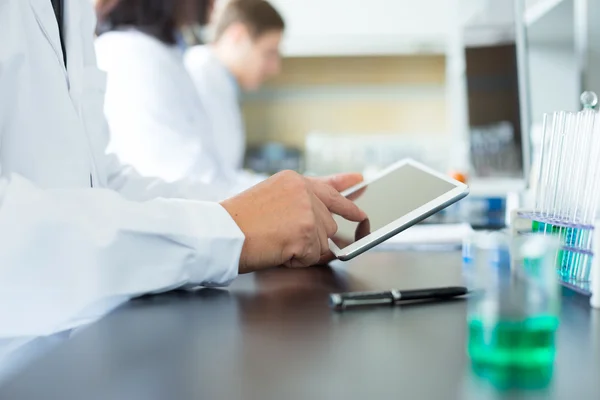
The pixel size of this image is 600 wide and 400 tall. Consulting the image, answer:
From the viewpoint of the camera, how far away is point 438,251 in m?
1.11

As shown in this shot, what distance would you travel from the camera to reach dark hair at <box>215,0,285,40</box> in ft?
9.52

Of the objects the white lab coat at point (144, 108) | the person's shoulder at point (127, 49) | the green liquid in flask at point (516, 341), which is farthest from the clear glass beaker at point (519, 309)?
the person's shoulder at point (127, 49)

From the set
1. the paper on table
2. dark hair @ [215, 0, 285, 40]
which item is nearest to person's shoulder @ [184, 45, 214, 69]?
dark hair @ [215, 0, 285, 40]

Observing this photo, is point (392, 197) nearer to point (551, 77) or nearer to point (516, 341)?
point (516, 341)

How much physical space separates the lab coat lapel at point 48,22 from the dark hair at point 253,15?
76.1 inches

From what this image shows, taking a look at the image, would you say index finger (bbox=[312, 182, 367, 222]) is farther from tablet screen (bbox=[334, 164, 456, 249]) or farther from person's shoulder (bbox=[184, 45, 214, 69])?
person's shoulder (bbox=[184, 45, 214, 69])

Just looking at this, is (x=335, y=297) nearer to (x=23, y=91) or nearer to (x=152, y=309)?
(x=152, y=309)

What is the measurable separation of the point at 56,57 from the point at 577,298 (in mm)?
806

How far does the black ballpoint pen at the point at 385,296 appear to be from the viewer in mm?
651

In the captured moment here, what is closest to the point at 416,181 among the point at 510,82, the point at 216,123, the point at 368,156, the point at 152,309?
the point at 152,309

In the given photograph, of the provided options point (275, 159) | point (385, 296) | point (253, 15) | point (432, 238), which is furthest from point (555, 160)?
point (275, 159)

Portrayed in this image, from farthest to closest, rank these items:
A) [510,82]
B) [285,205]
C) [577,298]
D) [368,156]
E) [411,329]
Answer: [368,156] → [510,82] → [285,205] → [577,298] → [411,329]

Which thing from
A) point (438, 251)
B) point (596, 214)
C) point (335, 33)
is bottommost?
point (438, 251)

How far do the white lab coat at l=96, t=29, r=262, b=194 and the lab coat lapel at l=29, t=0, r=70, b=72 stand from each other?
1.09m
